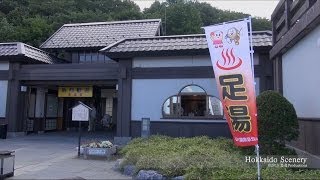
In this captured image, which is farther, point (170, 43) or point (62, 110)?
point (62, 110)

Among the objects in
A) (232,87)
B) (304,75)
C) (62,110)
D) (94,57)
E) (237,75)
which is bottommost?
(62,110)

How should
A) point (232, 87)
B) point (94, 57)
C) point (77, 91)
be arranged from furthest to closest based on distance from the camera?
point (94, 57) < point (77, 91) < point (232, 87)

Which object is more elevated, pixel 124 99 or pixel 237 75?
pixel 237 75

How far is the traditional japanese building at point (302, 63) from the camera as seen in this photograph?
978 cm

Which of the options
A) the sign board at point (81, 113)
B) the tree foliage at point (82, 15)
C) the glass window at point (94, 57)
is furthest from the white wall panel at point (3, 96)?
the tree foliage at point (82, 15)

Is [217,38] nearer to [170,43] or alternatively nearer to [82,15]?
[170,43]

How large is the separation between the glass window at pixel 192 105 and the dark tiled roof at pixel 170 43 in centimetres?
193

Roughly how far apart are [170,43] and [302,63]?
6550 millimetres

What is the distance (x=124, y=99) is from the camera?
1656 cm

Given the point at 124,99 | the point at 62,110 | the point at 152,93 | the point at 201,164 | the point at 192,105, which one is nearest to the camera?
the point at 201,164

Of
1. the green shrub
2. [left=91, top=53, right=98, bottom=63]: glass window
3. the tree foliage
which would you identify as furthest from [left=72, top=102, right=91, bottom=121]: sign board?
the tree foliage

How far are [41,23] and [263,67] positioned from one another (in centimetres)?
3068

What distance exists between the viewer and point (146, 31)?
24.6m

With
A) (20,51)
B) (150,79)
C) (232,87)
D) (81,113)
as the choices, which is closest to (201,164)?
(232,87)
